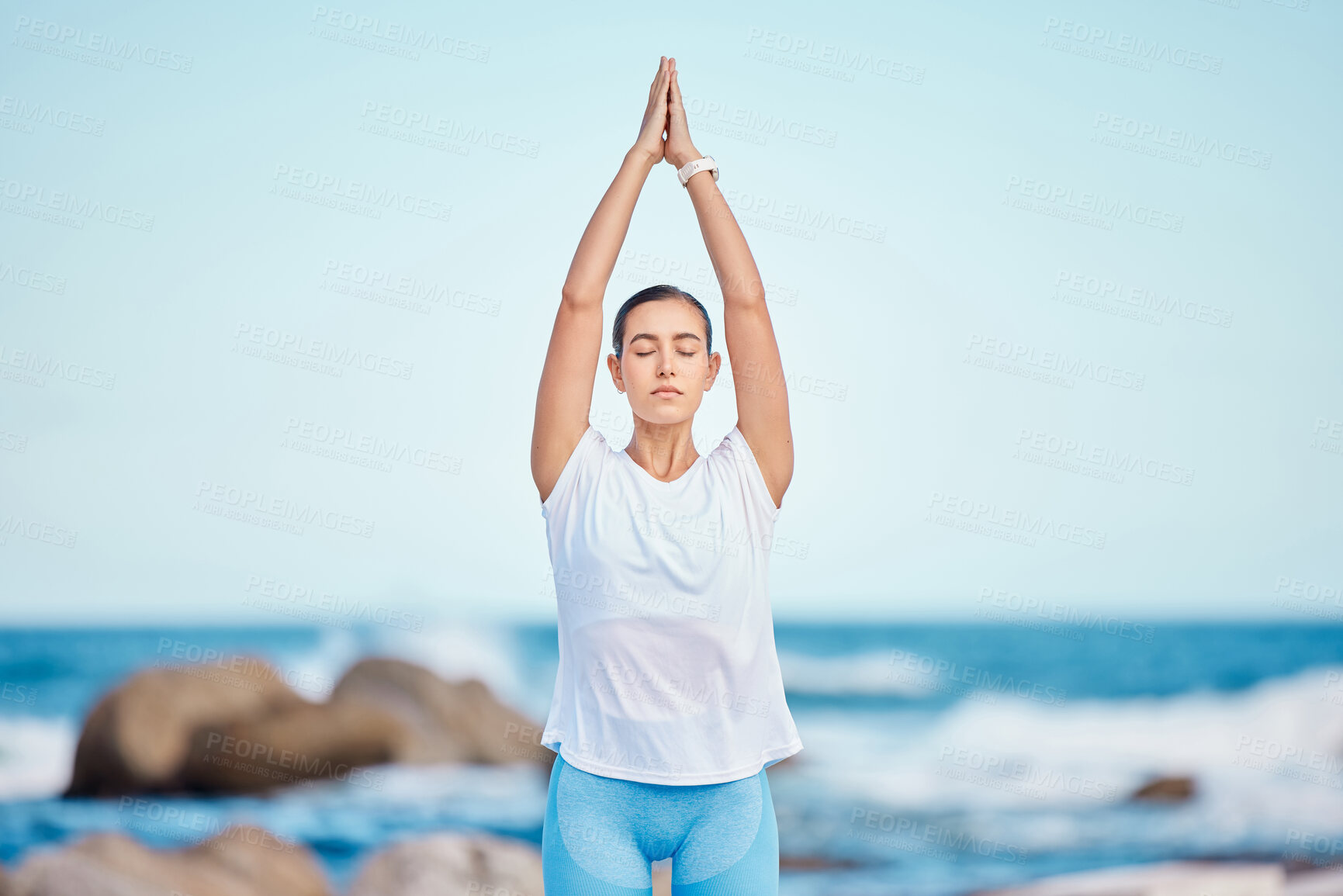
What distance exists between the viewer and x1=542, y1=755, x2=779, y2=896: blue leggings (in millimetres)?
1922

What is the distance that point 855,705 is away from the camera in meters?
12.3

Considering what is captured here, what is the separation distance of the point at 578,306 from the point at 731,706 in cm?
81

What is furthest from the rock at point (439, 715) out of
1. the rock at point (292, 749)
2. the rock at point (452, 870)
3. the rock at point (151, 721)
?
the rock at point (452, 870)

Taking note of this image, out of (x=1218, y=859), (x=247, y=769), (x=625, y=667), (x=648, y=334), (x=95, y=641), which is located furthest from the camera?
(x=95, y=641)

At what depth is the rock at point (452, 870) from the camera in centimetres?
517

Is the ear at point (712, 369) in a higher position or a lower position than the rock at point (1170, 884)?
higher

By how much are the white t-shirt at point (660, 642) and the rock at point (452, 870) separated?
11.7 ft

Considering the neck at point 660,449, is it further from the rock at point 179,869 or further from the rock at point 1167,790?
the rock at point 1167,790

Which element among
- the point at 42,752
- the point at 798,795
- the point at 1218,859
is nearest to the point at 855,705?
the point at 798,795

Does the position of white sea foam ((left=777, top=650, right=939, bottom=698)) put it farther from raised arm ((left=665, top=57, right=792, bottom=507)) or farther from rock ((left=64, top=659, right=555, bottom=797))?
raised arm ((left=665, top=57, right=792, bottom=507))

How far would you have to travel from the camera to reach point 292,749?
25.0ft

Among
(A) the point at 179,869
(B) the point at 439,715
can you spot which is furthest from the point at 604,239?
(B) the point at 439,715

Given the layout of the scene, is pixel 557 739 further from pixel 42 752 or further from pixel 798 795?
pixel 42 752

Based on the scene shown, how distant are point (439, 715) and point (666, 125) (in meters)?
6.73
